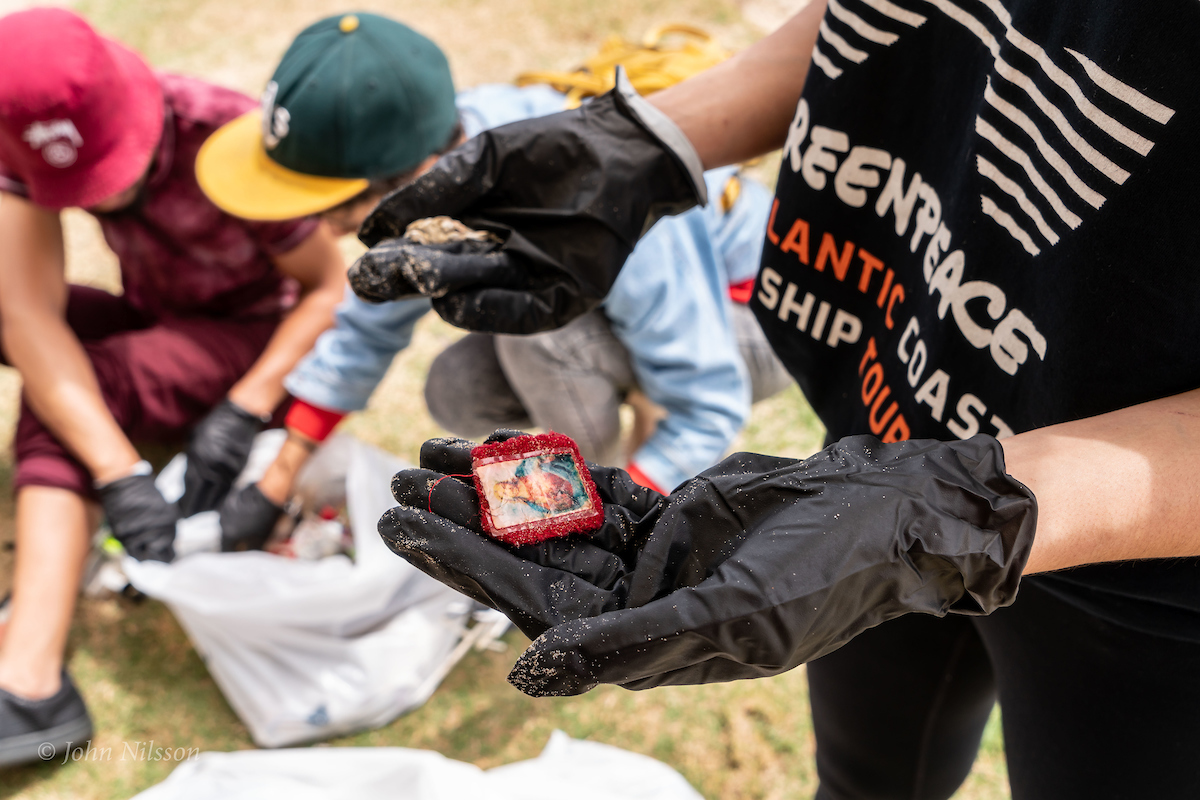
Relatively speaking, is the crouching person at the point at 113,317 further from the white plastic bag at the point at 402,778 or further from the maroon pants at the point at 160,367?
the white plastic bag at the point at 402,778

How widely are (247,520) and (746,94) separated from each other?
1602 millimetres

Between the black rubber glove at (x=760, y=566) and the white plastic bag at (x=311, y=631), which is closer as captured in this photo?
the black rubber glove at (x=760, y=566)

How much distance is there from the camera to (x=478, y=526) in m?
0.82

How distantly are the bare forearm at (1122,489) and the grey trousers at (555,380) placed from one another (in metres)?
1.19

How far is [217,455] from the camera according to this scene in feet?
7.22

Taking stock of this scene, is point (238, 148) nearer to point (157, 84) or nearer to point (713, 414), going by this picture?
point (157, 84)

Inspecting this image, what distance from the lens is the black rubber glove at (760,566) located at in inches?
26.0

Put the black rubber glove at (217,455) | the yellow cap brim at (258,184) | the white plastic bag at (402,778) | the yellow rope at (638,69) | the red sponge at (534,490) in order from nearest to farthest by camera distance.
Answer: the red sponge at (534,490) → the white plastic bag at (402,778) → the yellow rope at (638,69) → the yellow cap brim at (258,184) → the black rubber glove at (217,455)

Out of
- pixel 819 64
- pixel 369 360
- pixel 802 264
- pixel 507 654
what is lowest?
pixel 507 654

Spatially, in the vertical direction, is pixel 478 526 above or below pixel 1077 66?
below

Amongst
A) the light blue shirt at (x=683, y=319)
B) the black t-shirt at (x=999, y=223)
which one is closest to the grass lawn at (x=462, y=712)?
the light blue shirt at (x=683, y=319)

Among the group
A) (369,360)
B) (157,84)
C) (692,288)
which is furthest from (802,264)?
(157,84)

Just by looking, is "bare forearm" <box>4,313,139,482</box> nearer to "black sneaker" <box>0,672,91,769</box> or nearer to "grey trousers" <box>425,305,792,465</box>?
"black sneaker" <box>0,672,91,769</box>

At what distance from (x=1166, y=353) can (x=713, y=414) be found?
109 cm
